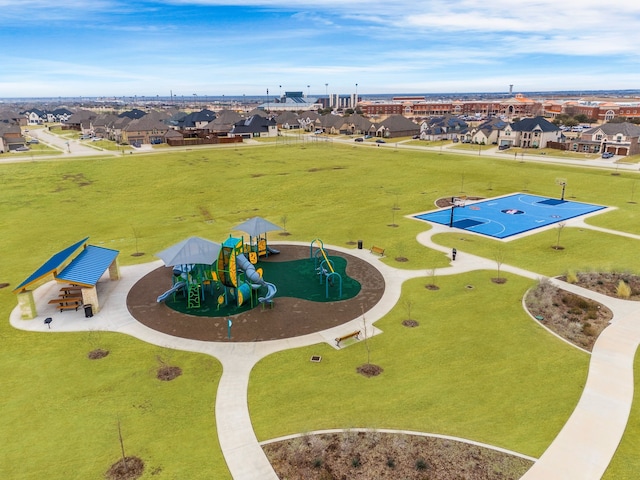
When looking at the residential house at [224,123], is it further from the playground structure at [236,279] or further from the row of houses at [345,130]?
the playground structure at [236,279]

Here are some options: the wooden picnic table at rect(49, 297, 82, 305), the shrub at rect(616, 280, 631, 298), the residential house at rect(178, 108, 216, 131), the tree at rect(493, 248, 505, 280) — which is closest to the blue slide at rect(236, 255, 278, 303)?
the wooden picnic table at rect(49, 297, 82, 305)

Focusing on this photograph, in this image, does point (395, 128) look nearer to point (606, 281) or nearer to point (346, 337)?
point (606, 281)

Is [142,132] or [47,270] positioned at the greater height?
[142,132]

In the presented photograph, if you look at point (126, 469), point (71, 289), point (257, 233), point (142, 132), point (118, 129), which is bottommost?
point (126, 469)

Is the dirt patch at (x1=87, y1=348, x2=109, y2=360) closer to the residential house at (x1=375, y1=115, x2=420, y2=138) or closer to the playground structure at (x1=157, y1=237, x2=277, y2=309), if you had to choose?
the playground structure at (x1=157, y1=237, x2=277, y2=309)

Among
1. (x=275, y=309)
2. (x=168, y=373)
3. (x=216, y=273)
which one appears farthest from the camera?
(x=216, y=273)

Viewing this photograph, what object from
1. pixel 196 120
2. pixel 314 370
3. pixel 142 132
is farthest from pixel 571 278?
pixel 196 120

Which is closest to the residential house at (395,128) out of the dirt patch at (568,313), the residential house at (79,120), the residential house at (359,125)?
the residential house at (359,125)
